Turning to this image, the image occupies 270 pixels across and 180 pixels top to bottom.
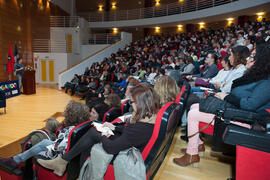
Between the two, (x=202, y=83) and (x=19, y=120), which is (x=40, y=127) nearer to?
(x=19, y=120)

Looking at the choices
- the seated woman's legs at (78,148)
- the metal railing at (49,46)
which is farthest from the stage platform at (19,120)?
the metal railing at (49,46)

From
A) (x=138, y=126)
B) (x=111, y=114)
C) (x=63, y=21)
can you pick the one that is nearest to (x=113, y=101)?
(x=111, y=114)

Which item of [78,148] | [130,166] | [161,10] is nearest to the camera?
[130,166]

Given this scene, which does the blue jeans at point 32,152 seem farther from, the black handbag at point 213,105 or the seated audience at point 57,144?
the black handbag at point 213,105

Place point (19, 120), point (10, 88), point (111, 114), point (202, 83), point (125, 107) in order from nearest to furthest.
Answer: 1. point (111, 114)
2. point (125, 107)
3. point (202, 83)
4. point (19, 120)
5. point (10, 88)

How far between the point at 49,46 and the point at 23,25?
183 centimetres

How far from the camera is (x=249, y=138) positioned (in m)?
1.08

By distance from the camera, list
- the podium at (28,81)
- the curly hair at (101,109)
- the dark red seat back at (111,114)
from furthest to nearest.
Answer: the podium at (28,81)
the curly hair at (101,109)
the dark red seat back at (111,114)

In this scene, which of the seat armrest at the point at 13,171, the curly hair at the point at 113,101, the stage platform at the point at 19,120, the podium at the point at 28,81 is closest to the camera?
the seat armrest at the point at 13,171

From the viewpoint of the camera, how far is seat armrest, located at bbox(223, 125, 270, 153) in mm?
1044

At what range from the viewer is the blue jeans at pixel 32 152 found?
1.80 metres

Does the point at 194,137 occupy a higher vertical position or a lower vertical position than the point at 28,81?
lower

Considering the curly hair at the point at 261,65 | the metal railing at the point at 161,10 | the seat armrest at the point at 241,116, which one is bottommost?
the seat armrest at the point at 241,116

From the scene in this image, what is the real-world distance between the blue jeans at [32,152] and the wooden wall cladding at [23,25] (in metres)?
8.16
